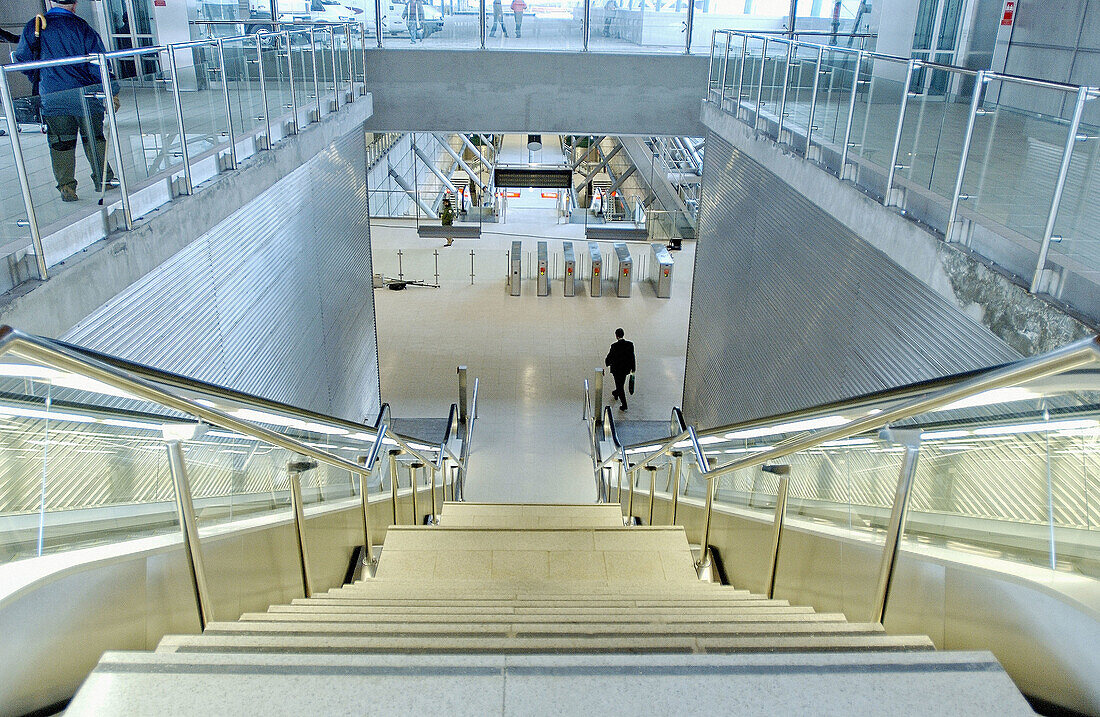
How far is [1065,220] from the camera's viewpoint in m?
3.54

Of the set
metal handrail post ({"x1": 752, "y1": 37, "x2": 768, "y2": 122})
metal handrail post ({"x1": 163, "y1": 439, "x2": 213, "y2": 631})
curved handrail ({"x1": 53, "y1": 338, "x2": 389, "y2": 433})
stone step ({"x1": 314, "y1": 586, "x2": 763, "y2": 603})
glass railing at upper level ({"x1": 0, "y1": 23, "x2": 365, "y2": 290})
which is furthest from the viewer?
metal handrail post ({"x1": 752, "y1": 37, "x2": 768, "y2": 122})

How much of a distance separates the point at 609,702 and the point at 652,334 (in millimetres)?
13857

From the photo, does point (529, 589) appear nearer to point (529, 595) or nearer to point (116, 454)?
point (529, 595)

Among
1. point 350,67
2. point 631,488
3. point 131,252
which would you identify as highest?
point 350,67

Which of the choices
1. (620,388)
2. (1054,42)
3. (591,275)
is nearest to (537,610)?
(620,388)

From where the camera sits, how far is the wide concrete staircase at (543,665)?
1.93 metres

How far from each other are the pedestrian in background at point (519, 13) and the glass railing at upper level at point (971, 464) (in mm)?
9589

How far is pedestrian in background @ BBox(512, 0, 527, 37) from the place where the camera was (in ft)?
39.6

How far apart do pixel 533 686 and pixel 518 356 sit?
40.6 feet

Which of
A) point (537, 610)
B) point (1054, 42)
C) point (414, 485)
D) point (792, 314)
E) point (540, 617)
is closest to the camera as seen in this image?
point (540, 617)

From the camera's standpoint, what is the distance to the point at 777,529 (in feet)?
13.8

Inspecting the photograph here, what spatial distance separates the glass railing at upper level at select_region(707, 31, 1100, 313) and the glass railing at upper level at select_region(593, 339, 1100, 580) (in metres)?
1.13

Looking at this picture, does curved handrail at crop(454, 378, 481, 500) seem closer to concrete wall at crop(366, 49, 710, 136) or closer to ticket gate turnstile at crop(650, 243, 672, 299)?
concrete wall at crop(366, 49, 710, 136)

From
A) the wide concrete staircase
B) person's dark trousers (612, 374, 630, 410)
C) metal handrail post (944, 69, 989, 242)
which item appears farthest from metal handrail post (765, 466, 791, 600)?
person's dark trousers (612, 374, 630, 410)
